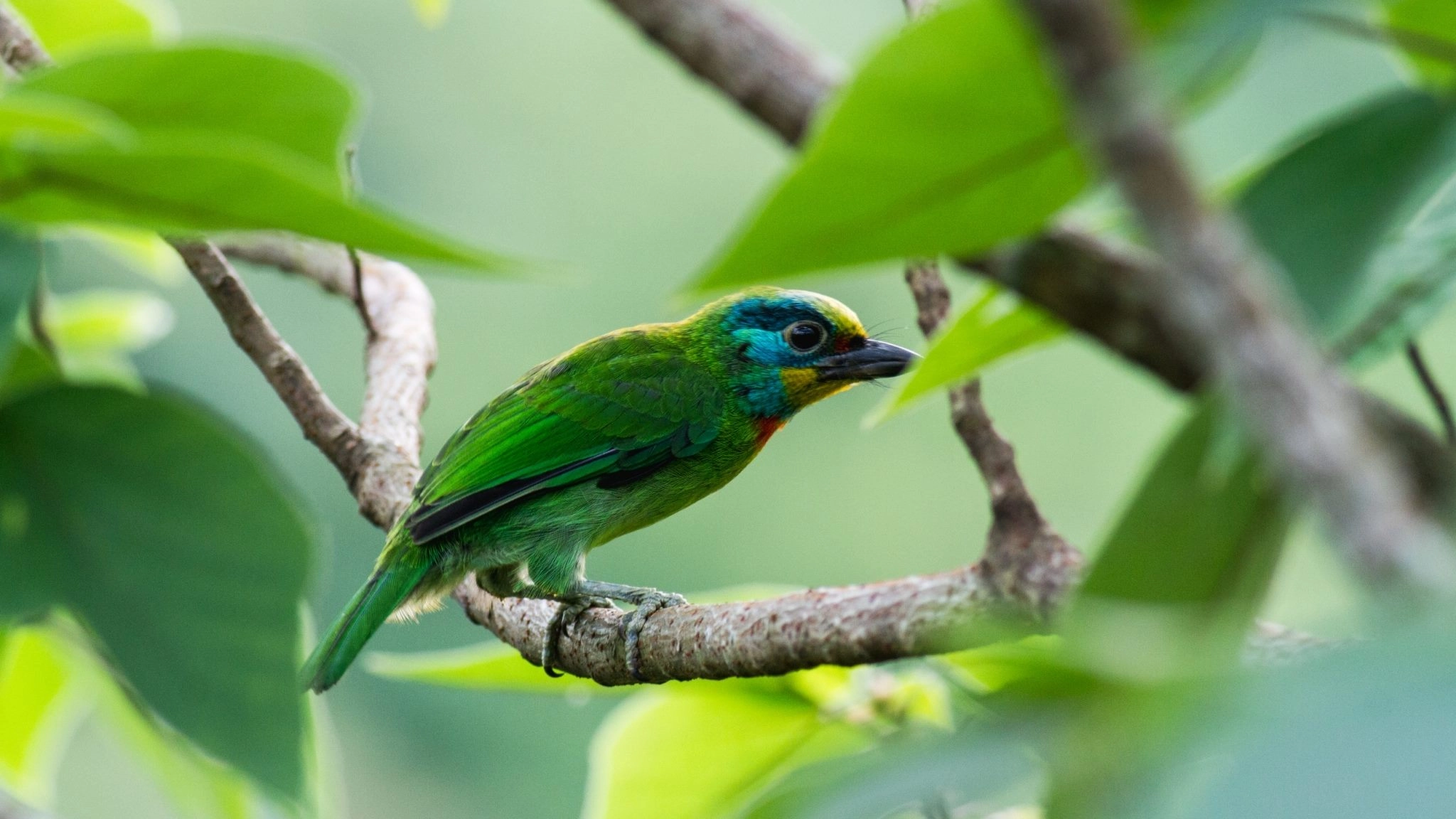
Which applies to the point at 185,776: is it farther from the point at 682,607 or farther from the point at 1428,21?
the point at 682,607

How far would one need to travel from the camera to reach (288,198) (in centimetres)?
76

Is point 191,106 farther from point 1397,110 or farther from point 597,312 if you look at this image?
point 597,312

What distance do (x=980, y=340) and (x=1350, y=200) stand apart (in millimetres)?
302

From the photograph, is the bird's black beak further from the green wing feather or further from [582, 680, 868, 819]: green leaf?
[582, 680, 868, 819]: green leaf

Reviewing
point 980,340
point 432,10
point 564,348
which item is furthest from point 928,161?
point 564,348

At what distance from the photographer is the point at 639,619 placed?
2611mm

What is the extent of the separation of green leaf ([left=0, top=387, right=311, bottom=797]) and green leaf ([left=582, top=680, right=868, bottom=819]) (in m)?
0.88

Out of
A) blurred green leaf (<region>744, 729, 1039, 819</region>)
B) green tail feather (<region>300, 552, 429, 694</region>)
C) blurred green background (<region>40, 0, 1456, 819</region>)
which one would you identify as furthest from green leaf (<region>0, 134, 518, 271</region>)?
blurred green background (<region>40, 0, 1456, 819</region>)

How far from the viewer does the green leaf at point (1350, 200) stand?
2.37ft

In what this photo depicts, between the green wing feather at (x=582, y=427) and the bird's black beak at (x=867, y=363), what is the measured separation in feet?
1.16

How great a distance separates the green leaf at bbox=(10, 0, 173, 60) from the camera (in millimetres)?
2104

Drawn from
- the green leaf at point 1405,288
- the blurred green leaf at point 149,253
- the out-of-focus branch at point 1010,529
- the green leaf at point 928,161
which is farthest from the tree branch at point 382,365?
the green leaf at point 1405,288

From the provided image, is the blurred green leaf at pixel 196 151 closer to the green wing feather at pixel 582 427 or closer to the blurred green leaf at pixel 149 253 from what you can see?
the blurred green leaf at pixel 149 253

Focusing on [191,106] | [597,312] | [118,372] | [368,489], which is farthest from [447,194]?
[191,106]
